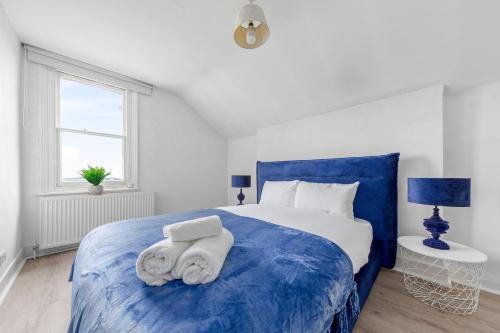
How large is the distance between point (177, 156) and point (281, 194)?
84.4 inches

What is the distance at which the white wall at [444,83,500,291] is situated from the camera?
1769mm

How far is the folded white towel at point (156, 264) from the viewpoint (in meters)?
0.81

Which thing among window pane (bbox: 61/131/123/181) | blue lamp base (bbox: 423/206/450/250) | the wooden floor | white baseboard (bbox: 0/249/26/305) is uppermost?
window pane (bbox: 61/131/123/181)

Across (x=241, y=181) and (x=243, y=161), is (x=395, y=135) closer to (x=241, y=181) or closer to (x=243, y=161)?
(x=241, y=181)

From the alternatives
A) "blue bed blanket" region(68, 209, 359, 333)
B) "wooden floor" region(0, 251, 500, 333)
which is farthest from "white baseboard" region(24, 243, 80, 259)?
"blue bed blanket" region(68, 209, 359, 333)

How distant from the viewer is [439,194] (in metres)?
1.51

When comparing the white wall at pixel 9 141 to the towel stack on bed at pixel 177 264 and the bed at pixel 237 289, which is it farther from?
the towel stack on bed at pixel 177 264

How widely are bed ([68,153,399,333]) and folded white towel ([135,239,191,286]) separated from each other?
0.03 meters

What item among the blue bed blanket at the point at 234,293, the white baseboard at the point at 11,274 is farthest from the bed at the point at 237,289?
the white baseboard at the point at 11,274

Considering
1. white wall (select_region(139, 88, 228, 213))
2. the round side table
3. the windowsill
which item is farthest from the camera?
white wall (select_region(139, 88, 228, 213))

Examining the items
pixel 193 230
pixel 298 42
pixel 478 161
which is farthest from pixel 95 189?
pixel 478 161

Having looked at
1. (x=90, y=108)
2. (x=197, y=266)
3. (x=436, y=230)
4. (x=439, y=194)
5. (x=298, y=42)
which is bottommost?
(x=436, y=230)

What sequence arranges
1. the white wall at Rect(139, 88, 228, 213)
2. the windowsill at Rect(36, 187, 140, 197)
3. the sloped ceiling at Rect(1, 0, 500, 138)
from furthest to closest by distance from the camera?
1. the white wall at Rect(139, 88, 228, 213)
2. the windowsill at Rect(36, 187, 140, 197)
3. the sloped ceiling at Rect(1, 0, 500, 138)

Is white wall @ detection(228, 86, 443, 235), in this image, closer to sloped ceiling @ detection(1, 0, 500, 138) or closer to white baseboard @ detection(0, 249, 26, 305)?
sloped ceiling @ detection(1, 0, 500, 138)
